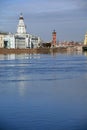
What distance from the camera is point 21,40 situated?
40.6m

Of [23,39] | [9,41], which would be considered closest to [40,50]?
[23,39]

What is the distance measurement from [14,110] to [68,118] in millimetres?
651

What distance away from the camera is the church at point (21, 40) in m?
38.1

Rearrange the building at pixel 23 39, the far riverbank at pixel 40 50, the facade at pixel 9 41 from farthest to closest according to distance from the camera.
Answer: the building at pixel 23 39, the facade at pixel 9 41, the far riverbank at pixel 40 50

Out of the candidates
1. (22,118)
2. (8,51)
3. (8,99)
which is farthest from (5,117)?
(8,51)

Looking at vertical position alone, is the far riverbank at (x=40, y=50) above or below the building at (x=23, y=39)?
below

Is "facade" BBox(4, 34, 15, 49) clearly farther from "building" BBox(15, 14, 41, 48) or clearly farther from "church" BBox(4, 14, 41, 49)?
"building" BBox(15, 14, 41, 48)

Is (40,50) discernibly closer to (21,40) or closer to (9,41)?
(21,40)

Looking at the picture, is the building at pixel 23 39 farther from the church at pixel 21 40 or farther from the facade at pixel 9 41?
the facade at pixel 9 41

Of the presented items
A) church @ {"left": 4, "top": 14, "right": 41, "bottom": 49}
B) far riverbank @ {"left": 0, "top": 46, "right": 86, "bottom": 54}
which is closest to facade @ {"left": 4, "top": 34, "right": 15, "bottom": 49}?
church @ {"left": 4, "top": 14, "right": 41, "bottom": 49}

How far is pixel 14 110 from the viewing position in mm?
4109

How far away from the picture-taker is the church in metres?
38.1

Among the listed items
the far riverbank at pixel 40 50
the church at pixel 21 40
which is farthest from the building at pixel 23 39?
the far riverbank at pixel 40 50

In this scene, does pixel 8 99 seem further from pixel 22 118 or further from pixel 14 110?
pixel 22 118
